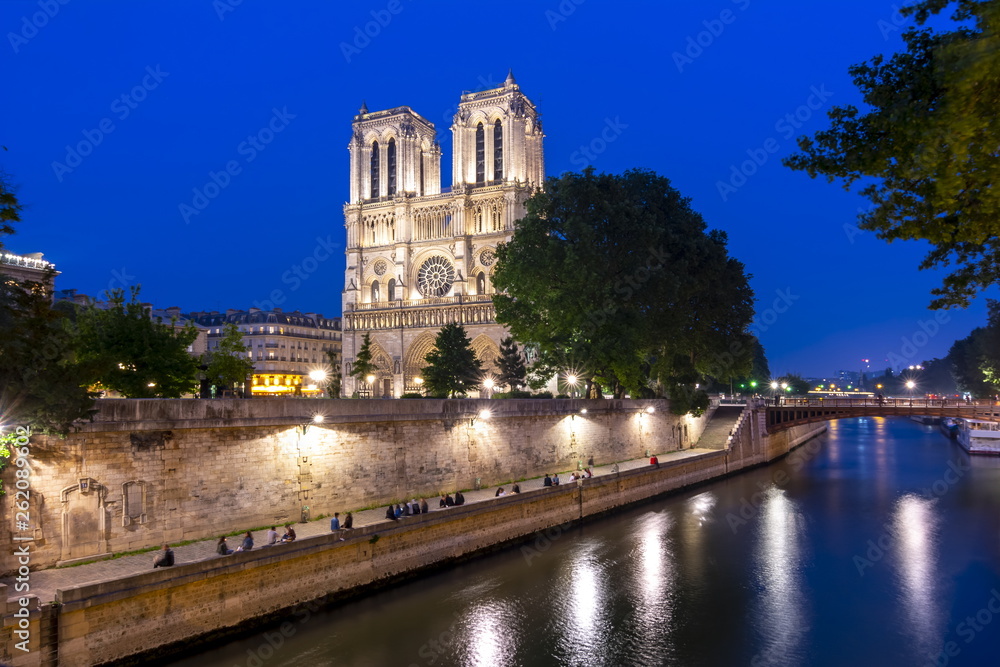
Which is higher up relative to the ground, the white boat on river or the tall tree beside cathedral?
the tall tree beside cathedral

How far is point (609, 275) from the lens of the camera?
38.3m

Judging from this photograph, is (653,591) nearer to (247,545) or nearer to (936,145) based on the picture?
(247,545)

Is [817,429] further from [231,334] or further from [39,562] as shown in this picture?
[39,562]

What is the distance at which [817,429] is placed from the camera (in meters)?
76.9

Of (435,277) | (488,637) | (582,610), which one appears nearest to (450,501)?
(582,610)

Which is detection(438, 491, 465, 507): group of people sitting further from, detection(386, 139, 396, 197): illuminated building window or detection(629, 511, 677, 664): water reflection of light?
detection(386, 139, 396, 197): illuminated building window

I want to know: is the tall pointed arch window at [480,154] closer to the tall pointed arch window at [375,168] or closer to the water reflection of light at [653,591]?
the tall pointed arch window at [375,168]

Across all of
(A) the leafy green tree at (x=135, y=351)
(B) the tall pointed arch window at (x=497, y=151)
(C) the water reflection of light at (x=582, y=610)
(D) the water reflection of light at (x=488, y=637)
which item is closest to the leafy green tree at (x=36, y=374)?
(D) the water reflection of light at (x=488, y=637)

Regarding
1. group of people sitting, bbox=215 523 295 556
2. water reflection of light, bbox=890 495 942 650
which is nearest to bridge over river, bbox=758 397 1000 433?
water reflection of light, bbox=890 495 942 650

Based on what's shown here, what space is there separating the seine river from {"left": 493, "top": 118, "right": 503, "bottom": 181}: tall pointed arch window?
4295 cm

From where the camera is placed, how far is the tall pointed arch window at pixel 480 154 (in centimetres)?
6706

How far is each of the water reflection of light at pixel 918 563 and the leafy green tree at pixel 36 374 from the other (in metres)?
19.2

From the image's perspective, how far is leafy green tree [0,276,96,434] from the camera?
43.0ft

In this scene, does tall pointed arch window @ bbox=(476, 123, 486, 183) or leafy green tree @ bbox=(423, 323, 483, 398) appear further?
tall pointed arch window @ bbox=(476, 123, 486, 183)
